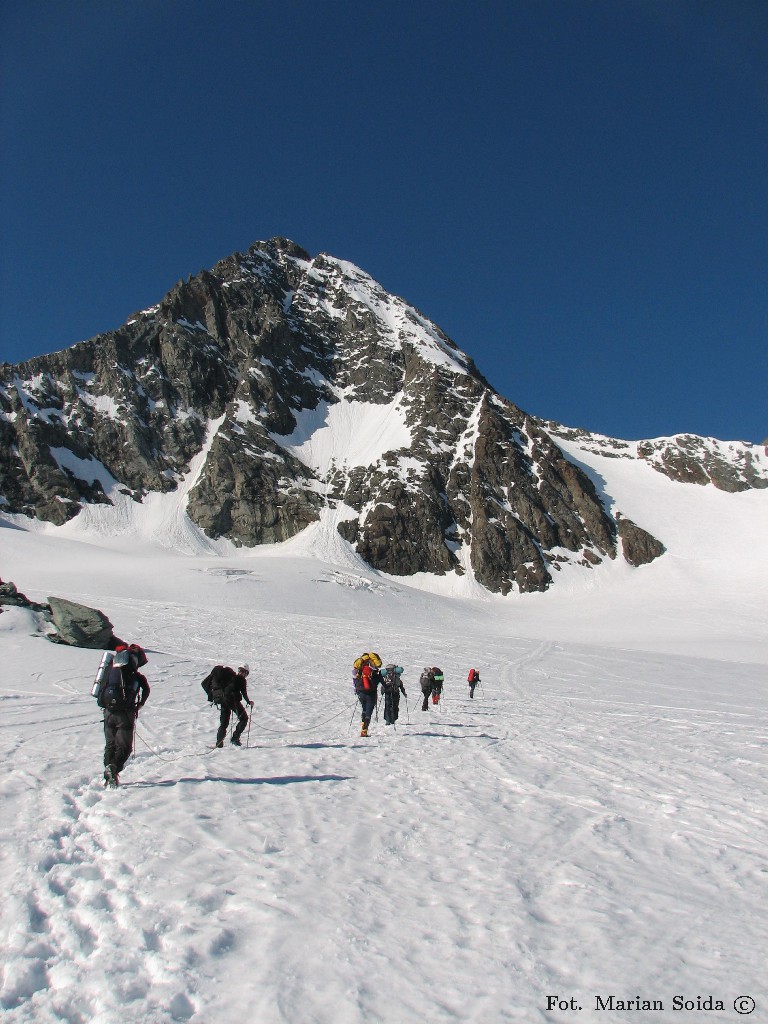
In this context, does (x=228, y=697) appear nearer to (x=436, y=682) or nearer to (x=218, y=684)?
(x=218, y=684)

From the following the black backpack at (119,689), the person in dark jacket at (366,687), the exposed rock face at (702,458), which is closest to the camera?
the black backpack at (119,689)

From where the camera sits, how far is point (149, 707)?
41.7 feet

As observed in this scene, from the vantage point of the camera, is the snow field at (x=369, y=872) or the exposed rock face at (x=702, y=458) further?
the exposed rock face at (x=702, y=458)

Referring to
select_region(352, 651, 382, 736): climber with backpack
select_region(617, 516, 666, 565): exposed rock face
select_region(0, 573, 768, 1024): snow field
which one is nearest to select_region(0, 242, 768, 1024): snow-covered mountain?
select_region(0, 573, 768, 1024): snow field

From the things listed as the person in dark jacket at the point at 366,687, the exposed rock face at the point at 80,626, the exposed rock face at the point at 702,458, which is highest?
the exposed rock face at the point at 702,458

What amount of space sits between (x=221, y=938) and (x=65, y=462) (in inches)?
3446

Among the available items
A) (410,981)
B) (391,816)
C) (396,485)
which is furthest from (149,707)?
(396,485)

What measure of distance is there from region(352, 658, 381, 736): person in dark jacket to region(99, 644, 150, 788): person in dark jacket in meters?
5.32

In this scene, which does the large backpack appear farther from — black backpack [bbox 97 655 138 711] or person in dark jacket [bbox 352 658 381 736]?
person in dark jacket [bbox 352 658 381 736]

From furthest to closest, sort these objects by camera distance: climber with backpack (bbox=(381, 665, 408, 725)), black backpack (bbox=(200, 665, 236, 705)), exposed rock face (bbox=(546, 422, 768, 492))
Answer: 1. exposed rock face (bbox=(546, 422, 768, 492))
2. climber with backpack (bbox=(381, 665, 408, 725))
3. black backpack (bbox=(200, 665, 236, 705))

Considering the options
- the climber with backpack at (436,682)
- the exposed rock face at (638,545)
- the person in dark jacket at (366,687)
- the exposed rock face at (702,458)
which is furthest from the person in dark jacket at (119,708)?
the exposed rock face at (702,458)

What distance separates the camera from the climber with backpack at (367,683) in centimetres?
1157

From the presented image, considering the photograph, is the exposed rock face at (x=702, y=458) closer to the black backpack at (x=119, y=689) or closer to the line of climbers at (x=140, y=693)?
the line of climbers at (x=140, y=693)

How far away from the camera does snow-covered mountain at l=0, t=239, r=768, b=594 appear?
251 ft
